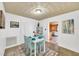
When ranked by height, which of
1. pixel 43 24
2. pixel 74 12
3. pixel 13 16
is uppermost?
pixel 74 12

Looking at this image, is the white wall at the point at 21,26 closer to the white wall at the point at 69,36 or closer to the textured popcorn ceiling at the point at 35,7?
the textured popcorn ceiling at the point at 35,7

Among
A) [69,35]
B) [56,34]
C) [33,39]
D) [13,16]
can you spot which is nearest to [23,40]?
[33,39]

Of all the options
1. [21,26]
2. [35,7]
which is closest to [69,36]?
[35,7]

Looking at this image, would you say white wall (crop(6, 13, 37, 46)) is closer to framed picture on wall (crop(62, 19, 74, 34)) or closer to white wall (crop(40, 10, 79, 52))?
white wall (crop(40, 10, 79, 52))

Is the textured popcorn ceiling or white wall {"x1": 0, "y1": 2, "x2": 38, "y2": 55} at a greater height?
the textured popcorn ceiling

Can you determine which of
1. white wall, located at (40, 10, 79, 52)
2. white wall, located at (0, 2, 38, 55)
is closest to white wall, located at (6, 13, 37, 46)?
white wall, located at (0, 2, 38, 55)

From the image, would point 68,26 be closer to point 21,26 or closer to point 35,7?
point 35,7

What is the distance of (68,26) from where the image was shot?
328cm

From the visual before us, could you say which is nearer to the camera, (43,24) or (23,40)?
(43,24)

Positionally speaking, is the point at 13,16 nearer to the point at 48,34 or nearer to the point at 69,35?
the point at 48,34

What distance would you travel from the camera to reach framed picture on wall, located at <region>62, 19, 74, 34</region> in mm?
3153

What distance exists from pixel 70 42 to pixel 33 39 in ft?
4.49

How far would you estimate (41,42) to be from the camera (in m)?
2.96

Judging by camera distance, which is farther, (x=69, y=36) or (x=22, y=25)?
(x=69, y=36)
